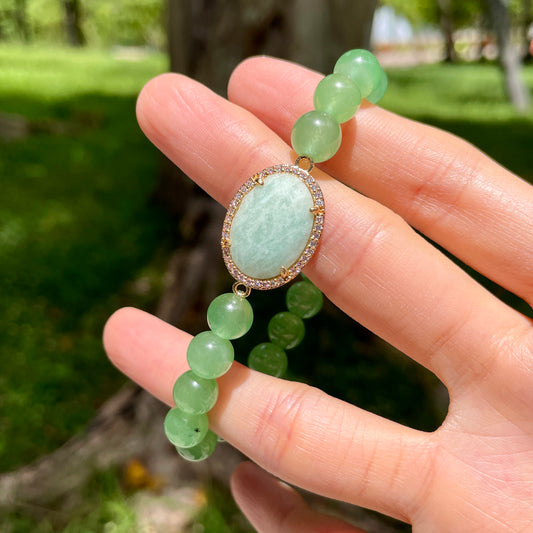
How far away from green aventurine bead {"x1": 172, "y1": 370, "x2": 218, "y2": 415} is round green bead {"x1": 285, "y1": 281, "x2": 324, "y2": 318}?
51 cm

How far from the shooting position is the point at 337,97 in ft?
4.96

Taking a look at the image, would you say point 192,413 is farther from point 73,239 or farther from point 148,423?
point 73,239

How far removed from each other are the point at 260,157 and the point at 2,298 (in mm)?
2438

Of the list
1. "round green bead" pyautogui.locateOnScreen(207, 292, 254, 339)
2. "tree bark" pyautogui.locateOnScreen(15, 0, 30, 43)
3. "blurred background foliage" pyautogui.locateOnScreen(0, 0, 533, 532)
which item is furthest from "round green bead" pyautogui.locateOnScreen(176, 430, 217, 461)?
"tree bark" pyautogui.locateOnScreen(15, 0, 30, 43)

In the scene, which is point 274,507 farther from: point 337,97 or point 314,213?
point 337,97

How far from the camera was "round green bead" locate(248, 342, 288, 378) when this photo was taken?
181cm

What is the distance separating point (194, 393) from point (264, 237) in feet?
1.63

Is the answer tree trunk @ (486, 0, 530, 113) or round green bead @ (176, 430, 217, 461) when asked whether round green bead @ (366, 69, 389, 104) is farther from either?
tree trunk @ (486, 0, 530, 113)

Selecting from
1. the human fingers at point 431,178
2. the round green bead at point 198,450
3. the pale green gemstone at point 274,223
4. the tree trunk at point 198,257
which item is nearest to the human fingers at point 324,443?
the round green bead at point 198,450

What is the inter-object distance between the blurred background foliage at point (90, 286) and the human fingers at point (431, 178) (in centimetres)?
108

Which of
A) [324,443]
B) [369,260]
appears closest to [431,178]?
[369,260]

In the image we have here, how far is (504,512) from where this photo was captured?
4.53ft

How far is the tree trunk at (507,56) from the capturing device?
7.88 m

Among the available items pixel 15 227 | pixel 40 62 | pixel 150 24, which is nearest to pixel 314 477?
pixel 15 227
